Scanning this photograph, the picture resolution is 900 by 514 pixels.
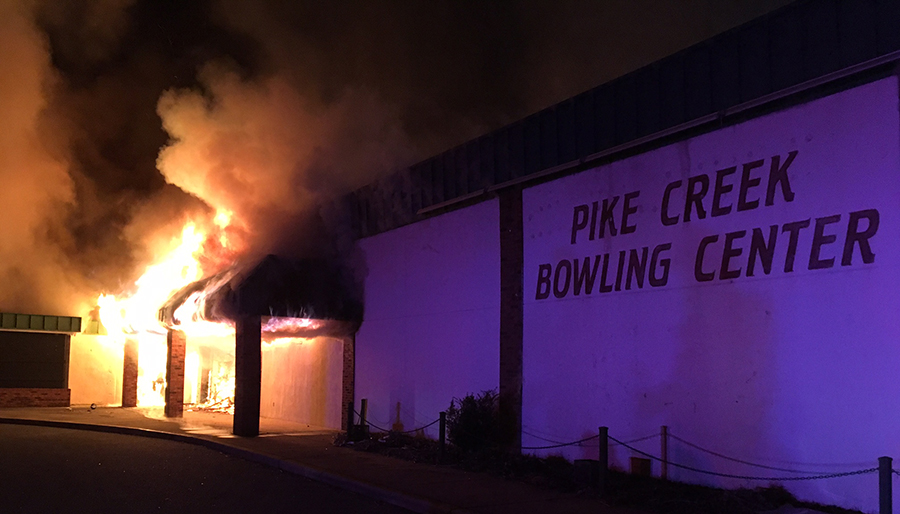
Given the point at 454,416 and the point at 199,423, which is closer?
the point at 454,416

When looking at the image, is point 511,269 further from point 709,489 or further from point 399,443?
point 709,489

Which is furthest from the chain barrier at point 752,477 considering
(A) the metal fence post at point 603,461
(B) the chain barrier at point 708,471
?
(A) the metal fence post at point 603,461

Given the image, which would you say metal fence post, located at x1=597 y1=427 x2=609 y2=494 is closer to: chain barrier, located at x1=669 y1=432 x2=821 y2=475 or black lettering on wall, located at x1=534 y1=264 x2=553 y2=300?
chain barrier, located at x1=669 y1=432 x2=821 y2=475

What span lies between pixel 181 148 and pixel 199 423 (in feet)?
22.3

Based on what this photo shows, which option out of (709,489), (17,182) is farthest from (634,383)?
(17,182)

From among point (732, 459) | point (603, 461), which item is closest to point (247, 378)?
point (603, 461)

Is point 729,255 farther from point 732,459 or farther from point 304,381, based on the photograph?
point 304,381

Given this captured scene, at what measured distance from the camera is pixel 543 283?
11305 mm

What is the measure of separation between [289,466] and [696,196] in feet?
22.5

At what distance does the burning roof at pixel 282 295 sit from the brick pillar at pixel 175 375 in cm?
376

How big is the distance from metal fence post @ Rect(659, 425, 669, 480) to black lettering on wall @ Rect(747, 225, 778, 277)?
2187 millimetres

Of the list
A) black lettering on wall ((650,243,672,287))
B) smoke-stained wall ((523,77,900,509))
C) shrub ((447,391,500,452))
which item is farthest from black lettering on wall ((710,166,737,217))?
shrub ((447,391,500,452))

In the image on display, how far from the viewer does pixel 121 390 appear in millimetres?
26203

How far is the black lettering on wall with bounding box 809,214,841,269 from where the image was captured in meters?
7.62
